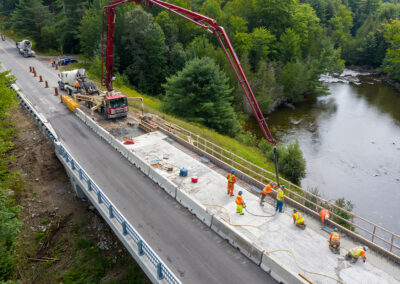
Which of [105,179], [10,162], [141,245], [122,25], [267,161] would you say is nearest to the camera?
[141,245]

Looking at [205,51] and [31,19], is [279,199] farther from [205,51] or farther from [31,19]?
[31,19]

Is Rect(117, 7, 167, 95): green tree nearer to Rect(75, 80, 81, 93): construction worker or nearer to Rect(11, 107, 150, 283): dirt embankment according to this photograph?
Rect(75, 80, 81, 93): construction worker

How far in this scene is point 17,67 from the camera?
48875 millimetres

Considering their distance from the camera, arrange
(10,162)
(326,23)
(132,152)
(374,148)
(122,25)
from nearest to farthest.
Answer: (132,152) < (10,162) < (374,148) < (122,25) < (326,23)

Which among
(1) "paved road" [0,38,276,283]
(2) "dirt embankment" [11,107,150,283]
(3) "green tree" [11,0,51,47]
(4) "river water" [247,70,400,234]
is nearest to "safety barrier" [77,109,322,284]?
(1) "paved road" [0,38,276,283]

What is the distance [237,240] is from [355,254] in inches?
214

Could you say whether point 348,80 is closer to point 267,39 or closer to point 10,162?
point 267,39

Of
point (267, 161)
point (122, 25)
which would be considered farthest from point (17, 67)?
point (267, 161)

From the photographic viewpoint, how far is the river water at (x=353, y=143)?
31172mm

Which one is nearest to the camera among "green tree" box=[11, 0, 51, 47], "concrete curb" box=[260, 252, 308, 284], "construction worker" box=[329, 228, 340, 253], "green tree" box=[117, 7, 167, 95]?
"concrete curb" box=[260, 252, 308, 284]

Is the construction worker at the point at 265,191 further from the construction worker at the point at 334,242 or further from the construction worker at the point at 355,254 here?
the construction worker at the point at 355,254

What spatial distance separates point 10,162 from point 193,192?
17611 mm

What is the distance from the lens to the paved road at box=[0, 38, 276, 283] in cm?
1425

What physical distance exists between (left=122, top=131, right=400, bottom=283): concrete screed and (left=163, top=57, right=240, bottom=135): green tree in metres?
18.0
